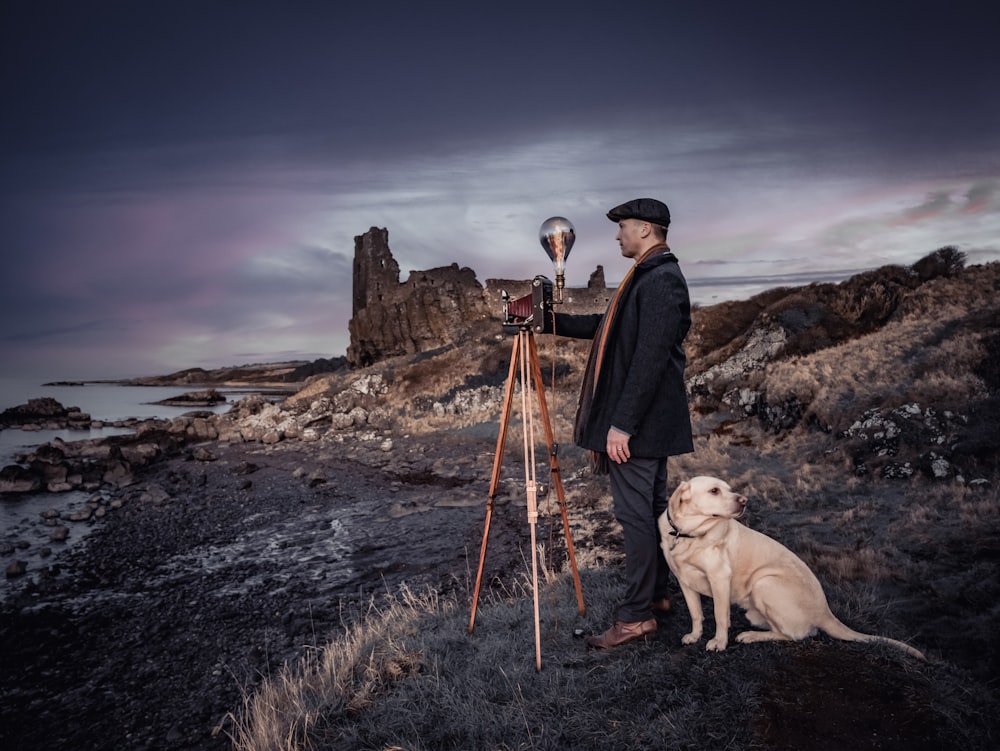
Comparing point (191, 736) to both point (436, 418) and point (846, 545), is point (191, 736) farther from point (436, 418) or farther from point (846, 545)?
point (436, 418)

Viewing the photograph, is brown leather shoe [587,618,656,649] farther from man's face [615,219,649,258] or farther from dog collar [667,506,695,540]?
man's face [615,219,649,258]

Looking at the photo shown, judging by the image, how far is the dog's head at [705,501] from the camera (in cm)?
295

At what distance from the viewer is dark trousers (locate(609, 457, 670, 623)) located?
3.28 meters

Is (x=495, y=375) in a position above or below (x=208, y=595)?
above

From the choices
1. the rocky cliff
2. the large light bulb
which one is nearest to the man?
the large light bulb

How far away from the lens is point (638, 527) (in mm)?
3307

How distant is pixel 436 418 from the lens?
18688 millimetres

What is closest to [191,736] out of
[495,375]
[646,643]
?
[646,643]

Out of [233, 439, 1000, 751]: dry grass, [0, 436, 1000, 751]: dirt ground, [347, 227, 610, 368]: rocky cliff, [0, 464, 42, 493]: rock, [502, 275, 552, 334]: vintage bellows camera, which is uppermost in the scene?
[347, 227, 610, 368]: rocky cliff

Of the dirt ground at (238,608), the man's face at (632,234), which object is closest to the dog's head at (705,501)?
the dirt ground at (238,608)

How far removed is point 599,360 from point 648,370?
350 mm

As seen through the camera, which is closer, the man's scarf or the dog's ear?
the dog's ear

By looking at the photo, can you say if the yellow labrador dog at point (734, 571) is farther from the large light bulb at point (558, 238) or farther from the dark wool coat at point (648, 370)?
the large light bulb at point (558, 238)

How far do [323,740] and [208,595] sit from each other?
5120mm
